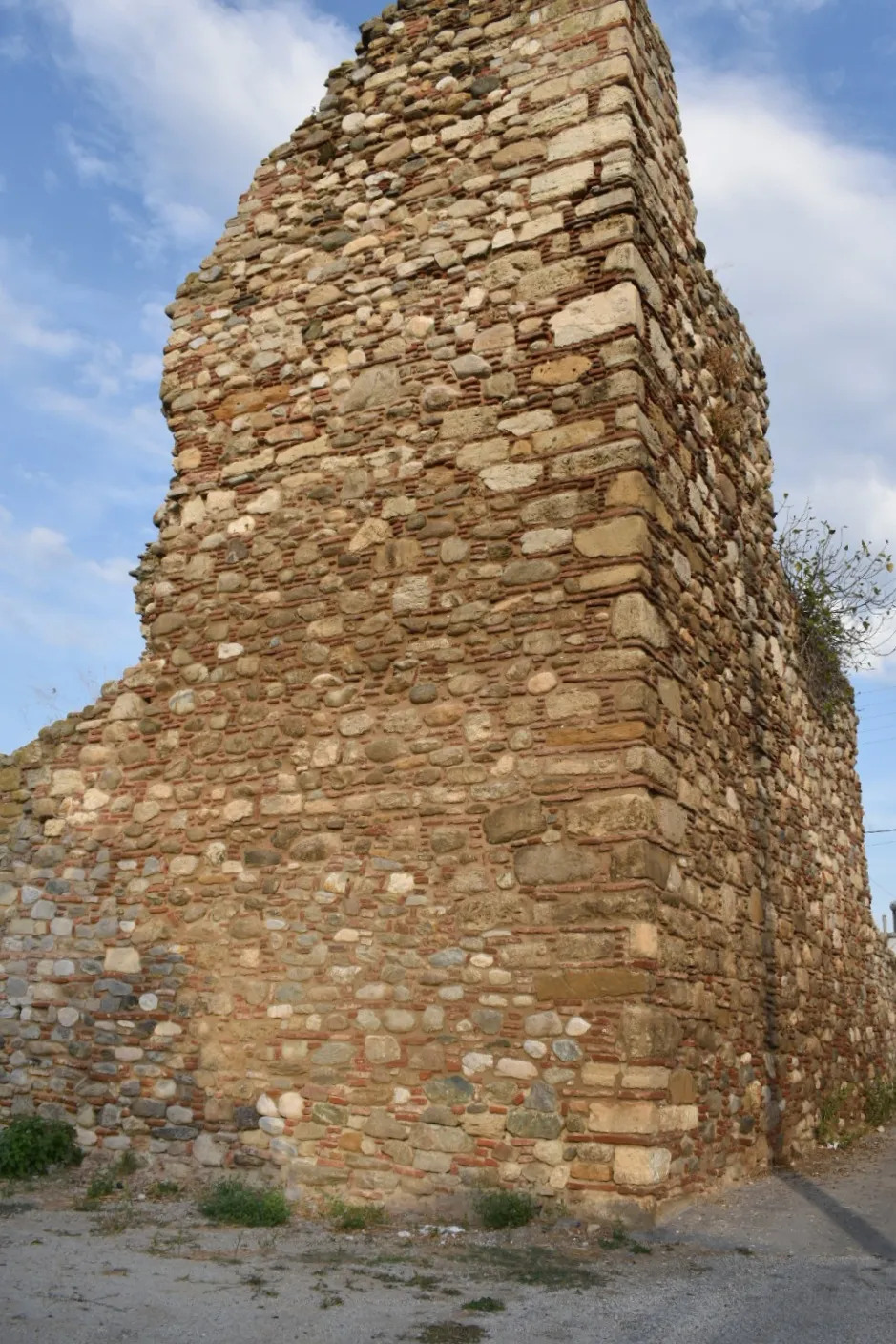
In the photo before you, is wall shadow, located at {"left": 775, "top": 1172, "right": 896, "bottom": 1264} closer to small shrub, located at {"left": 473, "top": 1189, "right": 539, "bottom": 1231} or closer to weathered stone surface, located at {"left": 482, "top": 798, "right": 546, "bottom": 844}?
small shrub, located at {"left": 473, "top": 1189, "right": 539, "bottom": 1231}

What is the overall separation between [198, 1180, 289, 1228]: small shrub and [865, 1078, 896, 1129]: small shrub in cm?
589

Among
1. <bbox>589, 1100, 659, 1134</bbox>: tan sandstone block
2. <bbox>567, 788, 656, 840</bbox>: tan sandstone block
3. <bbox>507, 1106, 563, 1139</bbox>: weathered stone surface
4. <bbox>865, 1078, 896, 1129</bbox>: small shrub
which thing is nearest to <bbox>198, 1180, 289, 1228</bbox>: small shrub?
<bbox>507, 1106, 563, 1139</bbox>: weathered stone surface

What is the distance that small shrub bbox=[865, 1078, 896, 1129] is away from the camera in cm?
985

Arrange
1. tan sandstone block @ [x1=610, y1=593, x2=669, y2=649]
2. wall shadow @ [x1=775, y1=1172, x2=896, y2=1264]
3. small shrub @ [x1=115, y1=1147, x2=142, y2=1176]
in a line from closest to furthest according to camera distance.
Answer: wall shadow @ [x1=775, y1=1172, x2=896, y2=1264] → tan sandstone block @ [x1=610, y1=593, x2=669, y2=649] → small shrub @ [x1=115, y1=1147, x2=142, y2=1176]

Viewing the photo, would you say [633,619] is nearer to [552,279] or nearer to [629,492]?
[629,492]

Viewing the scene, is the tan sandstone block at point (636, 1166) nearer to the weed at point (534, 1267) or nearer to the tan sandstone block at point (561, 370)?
the weed at point (534, 1267)

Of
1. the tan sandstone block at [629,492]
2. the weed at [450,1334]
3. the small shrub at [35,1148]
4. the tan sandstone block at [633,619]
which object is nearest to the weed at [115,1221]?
the small shrub at [35,1148]

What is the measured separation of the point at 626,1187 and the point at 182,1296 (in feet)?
6.63

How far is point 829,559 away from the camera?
10445mm

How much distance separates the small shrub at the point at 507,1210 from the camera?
5285 millimetres

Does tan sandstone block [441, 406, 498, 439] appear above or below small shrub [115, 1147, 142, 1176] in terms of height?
above

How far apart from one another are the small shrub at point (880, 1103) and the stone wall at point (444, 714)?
173 cm

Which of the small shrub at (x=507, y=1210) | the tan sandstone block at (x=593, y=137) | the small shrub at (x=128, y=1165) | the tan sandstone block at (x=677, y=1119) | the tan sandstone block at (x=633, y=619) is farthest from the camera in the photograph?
the tan sandstone block at (x=593, y=137)

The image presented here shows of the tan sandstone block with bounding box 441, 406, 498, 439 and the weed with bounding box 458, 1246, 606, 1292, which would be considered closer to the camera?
the weed with bounding box 458, 1246, 606, 1292
